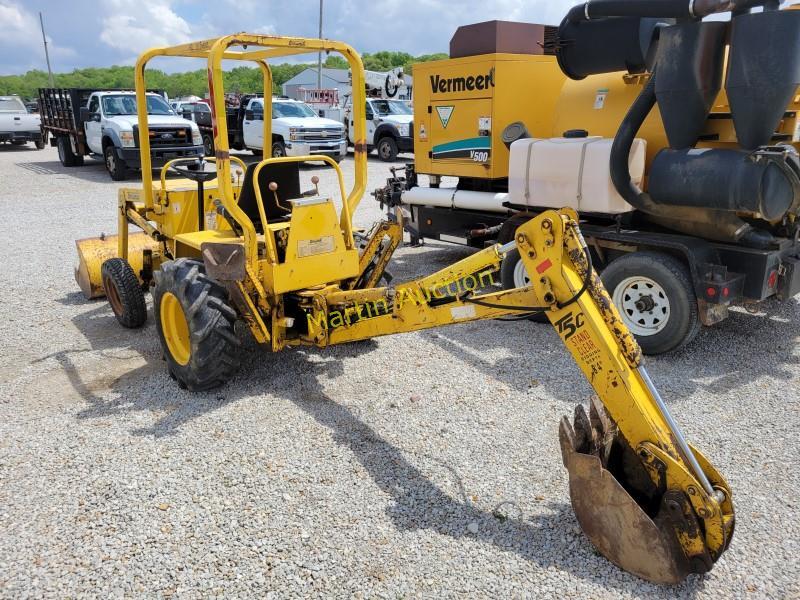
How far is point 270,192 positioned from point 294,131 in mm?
14316

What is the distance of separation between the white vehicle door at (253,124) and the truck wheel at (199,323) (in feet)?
51.7

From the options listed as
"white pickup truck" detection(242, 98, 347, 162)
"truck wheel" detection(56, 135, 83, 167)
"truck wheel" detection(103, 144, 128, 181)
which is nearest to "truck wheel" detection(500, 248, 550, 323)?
"white pickup truck" detection(242, 98, 347, 162)

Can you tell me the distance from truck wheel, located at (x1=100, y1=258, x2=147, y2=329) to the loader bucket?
62 cm

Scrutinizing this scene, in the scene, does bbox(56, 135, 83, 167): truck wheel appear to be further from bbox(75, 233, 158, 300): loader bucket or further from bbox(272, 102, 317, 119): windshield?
bbox(75, 233, 158, 300): loader bucket

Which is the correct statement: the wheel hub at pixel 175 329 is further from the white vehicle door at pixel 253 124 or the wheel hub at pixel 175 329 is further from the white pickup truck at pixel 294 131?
the white vehicle door at pixel 253 124

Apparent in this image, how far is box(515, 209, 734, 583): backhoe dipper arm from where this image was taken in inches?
110

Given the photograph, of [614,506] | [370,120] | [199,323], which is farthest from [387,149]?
[614,506]

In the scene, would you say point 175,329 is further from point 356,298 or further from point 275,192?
point 356,298

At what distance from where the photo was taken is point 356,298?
436 cm

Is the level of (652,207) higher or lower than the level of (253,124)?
lower

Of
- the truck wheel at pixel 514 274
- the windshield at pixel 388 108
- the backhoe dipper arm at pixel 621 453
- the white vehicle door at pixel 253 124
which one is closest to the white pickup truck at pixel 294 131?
the white vehicle door at pixel 253 124

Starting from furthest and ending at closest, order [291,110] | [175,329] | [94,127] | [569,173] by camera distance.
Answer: [291,110] < [94,127] < [569,173] < [175,329]

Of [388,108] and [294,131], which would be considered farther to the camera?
[388,108]

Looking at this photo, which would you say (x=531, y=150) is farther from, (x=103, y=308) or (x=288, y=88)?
(x=288, y=88)
